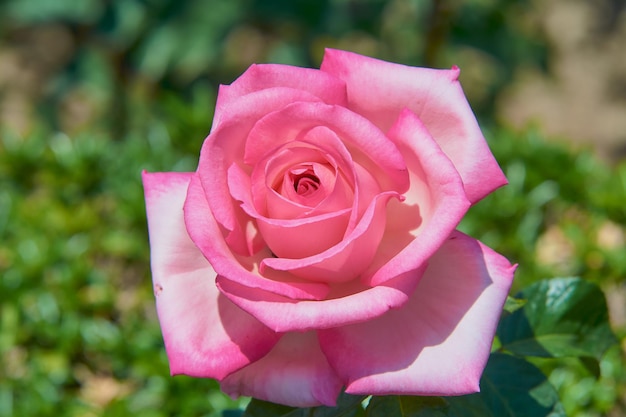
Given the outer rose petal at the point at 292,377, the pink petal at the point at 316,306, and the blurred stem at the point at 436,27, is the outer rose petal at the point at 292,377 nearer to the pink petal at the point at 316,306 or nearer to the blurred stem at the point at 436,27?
the pink petal at the point at 316,306

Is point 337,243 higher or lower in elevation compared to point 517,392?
higher

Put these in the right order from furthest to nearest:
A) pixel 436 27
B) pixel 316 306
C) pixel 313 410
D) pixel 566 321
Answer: pixel 436 27 < pixel 566 321 < pixel 313 410 < pixel 316 306

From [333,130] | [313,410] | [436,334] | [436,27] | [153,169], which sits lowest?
[153,169]

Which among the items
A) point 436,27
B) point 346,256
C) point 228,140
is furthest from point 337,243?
point 436,27

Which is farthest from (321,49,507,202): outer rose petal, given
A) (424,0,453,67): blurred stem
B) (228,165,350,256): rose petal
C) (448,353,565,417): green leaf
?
(424,0,453,67): blurred stem

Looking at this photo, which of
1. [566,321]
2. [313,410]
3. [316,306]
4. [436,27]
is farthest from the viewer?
[436,27]

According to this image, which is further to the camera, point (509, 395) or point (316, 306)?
point (509, 395)

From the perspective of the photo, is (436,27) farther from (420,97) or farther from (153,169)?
(420,97)
